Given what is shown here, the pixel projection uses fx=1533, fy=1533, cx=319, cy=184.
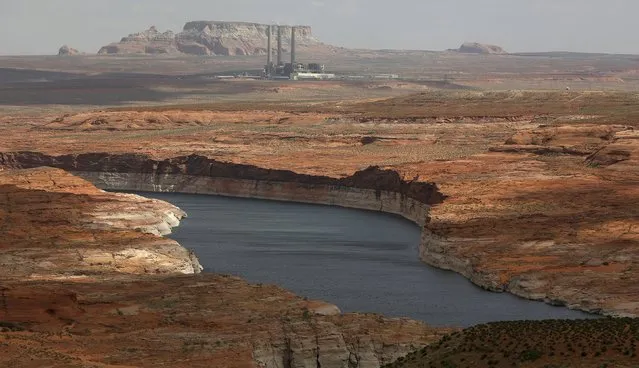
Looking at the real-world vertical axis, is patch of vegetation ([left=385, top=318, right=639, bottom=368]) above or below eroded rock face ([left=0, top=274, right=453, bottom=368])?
above

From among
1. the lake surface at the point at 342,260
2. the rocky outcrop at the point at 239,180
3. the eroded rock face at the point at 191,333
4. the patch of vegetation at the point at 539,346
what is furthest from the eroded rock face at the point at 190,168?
the patch of vegetation at the point at 539,346

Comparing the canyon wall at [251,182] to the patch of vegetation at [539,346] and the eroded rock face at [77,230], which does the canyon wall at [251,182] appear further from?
the patch of vegetation at [539,346]

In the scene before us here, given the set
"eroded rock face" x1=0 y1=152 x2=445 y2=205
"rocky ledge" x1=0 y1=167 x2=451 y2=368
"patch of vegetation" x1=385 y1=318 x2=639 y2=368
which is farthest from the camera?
"eroded rock face" x1=0 y1=152 x2=445 y2=205

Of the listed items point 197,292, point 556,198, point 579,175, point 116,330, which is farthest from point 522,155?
point 116,330

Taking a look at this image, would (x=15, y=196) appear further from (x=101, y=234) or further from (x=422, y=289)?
(x=422, y=289)

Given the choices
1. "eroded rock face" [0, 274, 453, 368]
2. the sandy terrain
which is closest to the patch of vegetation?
"eroded rock face" [0, 274, 453, 368]

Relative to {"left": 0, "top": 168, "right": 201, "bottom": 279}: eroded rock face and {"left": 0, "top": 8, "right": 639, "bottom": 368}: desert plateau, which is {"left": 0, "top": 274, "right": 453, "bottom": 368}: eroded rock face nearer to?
{"left": 0, "top": 8, "right": 639, "bottom": 368}: desert plateau
